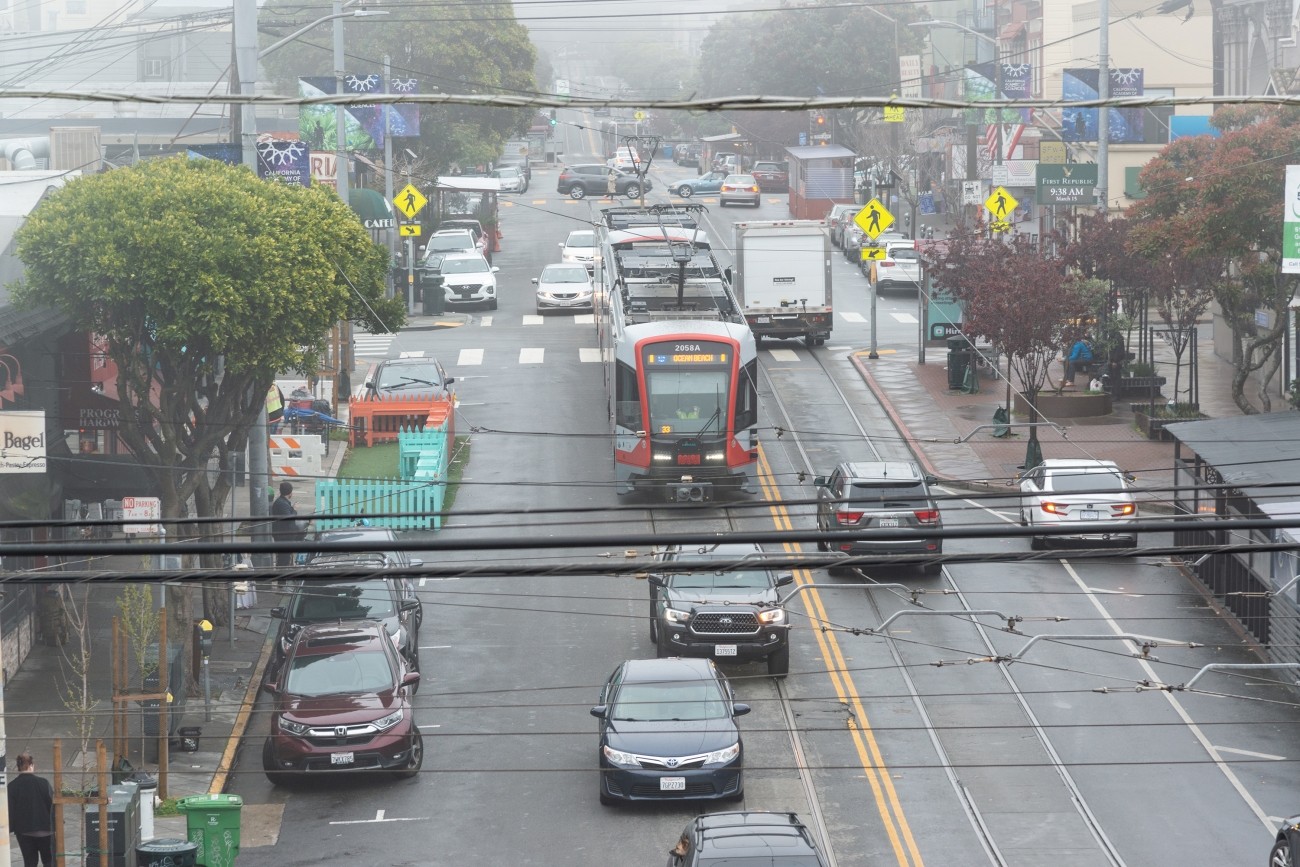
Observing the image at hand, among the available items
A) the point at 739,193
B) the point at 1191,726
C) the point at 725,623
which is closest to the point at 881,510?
the point at 725,623

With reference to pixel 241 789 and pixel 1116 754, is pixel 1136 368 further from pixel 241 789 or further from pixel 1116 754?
pixel 241 789

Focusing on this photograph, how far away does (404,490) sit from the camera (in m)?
28.0

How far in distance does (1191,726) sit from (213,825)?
11.5 metres

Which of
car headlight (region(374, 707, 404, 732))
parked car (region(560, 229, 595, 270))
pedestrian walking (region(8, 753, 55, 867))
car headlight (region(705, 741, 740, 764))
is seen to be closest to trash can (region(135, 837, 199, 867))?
pedestrian walking (region(8, 753, 55, 867))

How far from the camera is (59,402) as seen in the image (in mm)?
27266

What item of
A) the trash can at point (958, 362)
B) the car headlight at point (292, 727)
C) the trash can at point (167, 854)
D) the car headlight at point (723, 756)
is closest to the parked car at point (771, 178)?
the trash can at point (958, 362)

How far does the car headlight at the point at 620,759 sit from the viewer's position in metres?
18.2

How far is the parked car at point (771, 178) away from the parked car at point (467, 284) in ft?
125

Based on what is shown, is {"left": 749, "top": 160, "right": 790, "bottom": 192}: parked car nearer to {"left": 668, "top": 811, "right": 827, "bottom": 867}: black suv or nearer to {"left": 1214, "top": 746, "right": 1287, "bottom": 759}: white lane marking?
{"left": 1214, "top": 746, "right": 1287, "bottom": 759}: white lane marking

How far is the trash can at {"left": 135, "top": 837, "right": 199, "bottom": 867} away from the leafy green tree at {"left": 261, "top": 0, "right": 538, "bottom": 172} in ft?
192

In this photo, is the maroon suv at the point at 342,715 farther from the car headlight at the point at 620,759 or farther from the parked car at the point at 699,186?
the parked car at the point at 699,186

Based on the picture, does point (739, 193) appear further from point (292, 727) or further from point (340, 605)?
point (292, 727)

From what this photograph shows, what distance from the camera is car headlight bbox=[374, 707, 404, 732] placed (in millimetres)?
19266

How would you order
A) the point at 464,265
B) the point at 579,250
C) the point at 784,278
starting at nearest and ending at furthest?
the point at 784,278 → the point at 464,265 → the point at 579,250
